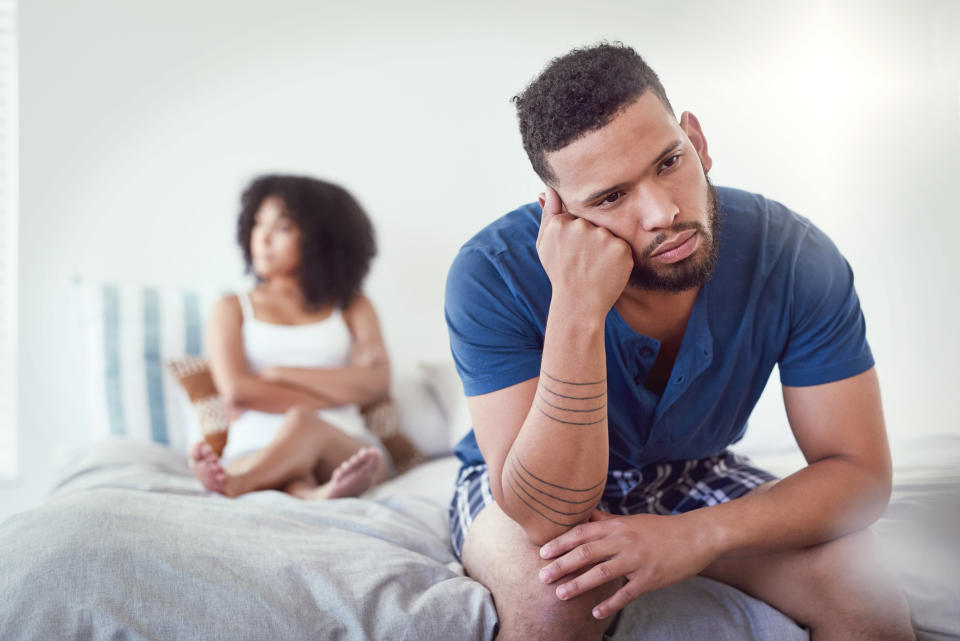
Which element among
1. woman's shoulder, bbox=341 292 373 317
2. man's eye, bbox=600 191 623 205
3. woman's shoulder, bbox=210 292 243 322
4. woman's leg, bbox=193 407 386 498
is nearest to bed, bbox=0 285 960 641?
woman's leg, bbox=193 407 386 498

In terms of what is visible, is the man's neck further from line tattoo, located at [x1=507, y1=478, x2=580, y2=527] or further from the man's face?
line tattoo, located at [x1=507, y1=478, x2=580, y2=527]

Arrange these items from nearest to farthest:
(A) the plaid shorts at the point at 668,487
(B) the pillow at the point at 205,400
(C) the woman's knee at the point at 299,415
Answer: (A) the plaid shorts at the point at 668,487 < (C) the woman's knee at the point at 299,415 < (B) the pillow at the point at 205,400

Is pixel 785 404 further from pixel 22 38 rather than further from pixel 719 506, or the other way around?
pixel 22 38

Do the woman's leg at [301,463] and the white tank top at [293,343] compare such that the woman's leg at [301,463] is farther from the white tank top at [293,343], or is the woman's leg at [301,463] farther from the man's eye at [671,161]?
the man's eye at [671,161]

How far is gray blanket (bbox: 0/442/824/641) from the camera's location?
0.70 meters

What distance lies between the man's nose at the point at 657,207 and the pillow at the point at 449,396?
93cm

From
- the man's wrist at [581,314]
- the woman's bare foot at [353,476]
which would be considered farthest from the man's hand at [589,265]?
the woman's bare foot at [353,476]

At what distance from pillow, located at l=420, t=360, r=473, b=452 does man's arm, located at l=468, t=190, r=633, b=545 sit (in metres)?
0.84

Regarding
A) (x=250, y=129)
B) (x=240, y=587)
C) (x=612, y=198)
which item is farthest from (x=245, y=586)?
(x=250, y=129)

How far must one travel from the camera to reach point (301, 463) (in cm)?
142

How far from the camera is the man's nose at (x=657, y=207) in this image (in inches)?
29.1

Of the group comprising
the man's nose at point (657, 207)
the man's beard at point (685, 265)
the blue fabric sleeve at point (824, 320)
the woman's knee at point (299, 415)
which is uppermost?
the man's nose at point (657, 207)

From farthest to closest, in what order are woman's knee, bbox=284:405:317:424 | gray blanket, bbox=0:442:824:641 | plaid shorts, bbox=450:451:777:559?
woman's knee, bbox=284:405:317:424 < plaid shorts, bbox=450:451:777:559 < gray blanket, bbox=0:442:824:641

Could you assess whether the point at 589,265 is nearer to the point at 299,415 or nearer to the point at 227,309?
the point at 299,415
